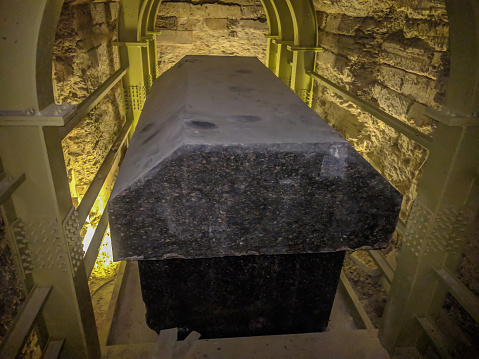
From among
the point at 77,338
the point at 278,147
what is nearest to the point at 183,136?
the point at 278,147

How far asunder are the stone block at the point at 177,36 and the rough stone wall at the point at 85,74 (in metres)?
2.09

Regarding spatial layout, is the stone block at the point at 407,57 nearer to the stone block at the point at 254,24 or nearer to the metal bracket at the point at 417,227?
the metal bracket at the point at 417,227

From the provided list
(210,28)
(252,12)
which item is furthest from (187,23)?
(252,12)

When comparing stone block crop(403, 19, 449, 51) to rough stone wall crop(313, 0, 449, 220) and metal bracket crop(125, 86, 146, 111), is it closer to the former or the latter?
rough stone wall crop(313, 0, 449, 220)

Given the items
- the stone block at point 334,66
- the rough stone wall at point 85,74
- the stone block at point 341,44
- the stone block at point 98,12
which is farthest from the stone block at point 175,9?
the stone block at point 334,66

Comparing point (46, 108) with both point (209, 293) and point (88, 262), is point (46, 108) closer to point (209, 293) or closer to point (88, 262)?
point (88, 262)

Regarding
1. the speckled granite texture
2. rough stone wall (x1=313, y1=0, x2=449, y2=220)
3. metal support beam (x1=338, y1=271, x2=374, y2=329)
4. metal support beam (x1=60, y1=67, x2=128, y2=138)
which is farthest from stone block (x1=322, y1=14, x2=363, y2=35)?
the speckled granite texture

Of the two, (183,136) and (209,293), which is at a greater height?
(183,136)

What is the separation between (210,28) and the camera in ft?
20.8

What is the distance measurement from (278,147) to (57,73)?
2.90 m

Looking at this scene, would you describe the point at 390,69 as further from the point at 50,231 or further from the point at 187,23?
the point at 187,23

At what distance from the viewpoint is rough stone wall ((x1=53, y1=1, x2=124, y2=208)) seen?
3.12 meters

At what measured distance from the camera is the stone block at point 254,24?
6.32m

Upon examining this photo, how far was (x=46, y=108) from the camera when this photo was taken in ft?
4.19
